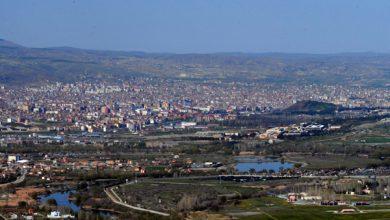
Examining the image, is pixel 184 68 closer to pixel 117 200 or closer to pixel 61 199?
pixel 61 199

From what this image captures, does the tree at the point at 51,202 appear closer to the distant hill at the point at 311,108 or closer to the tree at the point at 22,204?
the tree at the point at 22,204

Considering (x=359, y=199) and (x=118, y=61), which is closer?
(x=359, y=199)

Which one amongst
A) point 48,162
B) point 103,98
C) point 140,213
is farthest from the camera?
point 103,98

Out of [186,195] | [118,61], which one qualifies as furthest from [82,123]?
[118,61]

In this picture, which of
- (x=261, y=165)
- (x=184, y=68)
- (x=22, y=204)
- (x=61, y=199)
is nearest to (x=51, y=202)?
(x=22, y=204)

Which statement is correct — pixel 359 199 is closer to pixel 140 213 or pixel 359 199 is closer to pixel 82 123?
pixel 140 213

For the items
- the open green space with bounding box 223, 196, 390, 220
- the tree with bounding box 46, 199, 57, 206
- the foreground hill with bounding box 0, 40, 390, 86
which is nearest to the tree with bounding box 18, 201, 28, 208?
the tree with bounding box 46, 199, 57, 206
